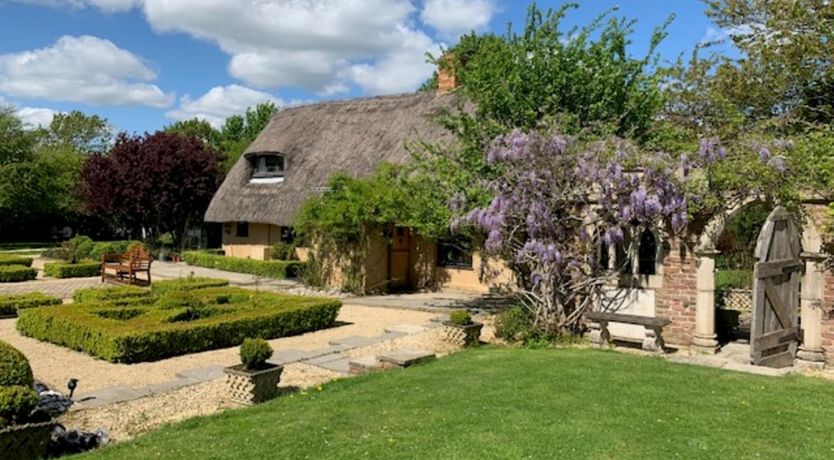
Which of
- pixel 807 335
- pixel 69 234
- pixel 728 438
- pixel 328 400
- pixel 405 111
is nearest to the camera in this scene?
pixel 728 438

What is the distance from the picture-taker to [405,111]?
21.7 metres

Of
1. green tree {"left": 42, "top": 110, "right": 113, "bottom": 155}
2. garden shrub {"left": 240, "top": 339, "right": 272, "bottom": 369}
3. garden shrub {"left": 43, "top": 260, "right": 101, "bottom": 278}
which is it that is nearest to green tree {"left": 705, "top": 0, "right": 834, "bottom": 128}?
garden shrub {"left": 240, "top": 339, "right": 272, "bottom": 369}

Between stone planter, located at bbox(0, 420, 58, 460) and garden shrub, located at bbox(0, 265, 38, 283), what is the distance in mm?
16139

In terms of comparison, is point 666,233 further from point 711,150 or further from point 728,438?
point 728,438

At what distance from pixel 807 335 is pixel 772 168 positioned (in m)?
2.43

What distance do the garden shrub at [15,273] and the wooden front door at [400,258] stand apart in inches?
443

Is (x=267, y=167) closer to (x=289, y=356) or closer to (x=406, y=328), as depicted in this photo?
(x=406, y=328)

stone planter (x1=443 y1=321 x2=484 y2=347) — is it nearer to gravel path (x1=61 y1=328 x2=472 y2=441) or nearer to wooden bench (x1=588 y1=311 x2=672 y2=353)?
wooden bench (x1=588 y1=311 x2=672 y2=353)

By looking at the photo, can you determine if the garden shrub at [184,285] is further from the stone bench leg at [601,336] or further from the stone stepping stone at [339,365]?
the stone bench leg at [601,336]

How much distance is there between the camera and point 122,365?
9039mm

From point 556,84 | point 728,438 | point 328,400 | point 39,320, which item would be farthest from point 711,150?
point 39,320

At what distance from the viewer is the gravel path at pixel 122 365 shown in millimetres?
8242

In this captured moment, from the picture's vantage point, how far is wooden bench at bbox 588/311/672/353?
952cm

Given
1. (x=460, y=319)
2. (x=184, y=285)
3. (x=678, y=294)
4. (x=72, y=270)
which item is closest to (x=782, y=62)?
(x=678, y=294)
